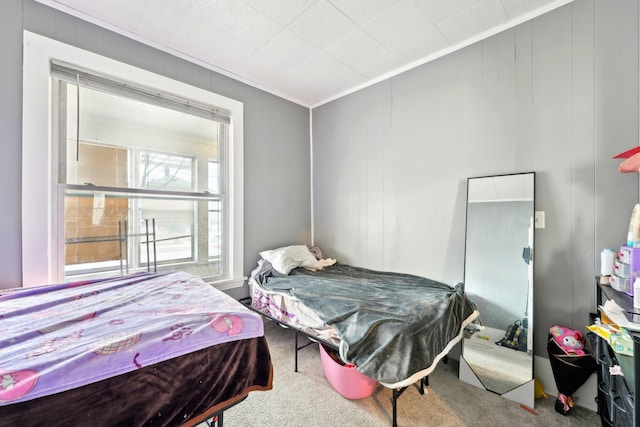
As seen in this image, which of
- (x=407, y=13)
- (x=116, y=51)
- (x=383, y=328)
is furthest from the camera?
(x=116, y=51)

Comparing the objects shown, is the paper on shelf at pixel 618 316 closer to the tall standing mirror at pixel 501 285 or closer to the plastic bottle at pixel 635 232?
the plastic bottle at pixel 635 232

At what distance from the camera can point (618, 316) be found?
1.02m

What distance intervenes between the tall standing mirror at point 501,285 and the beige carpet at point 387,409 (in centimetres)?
13

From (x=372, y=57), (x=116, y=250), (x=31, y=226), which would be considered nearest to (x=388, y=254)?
(x=372, y=57)

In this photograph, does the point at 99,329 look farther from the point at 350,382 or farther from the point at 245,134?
the point at 245,134

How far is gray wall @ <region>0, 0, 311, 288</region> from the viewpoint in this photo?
5.70 ft

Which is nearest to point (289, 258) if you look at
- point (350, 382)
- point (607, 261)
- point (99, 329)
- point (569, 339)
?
point (350, 382)

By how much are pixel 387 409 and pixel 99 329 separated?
5.34 ft

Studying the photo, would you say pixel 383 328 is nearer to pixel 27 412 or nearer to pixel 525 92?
pixel 27 412

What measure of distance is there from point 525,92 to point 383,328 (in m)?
2.01

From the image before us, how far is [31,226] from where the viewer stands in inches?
70.7

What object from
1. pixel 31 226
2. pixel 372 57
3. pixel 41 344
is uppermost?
pixel 372 57

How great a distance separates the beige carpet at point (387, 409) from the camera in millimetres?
1593

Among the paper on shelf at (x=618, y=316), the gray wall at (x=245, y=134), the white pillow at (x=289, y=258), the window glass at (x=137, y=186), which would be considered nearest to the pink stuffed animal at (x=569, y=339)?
the paper on shelf at (x=618, y=316)
